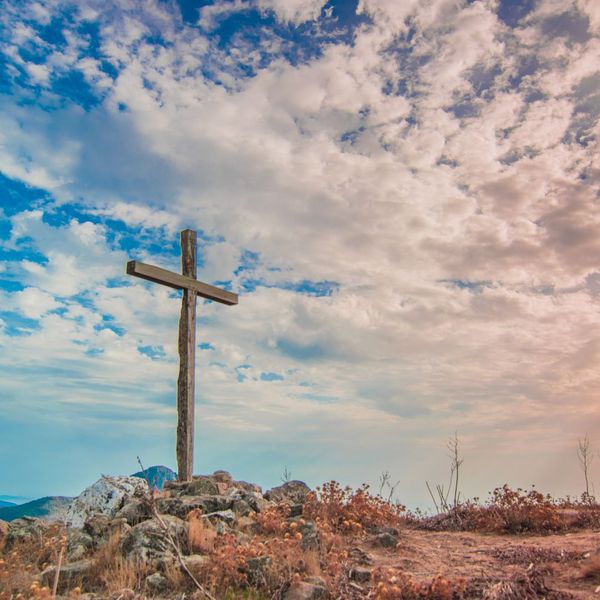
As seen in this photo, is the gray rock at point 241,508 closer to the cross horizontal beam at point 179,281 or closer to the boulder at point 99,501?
the boulder at point 99,501

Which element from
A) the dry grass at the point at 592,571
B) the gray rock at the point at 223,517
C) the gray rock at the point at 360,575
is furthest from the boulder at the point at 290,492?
the dry grass at the point at 592,571

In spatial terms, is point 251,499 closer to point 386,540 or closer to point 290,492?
point 386,540

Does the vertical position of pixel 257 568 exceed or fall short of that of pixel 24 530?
it falls short

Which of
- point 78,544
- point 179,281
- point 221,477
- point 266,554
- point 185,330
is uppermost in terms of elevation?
point 179,281

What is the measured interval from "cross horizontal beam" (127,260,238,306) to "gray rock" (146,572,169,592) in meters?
6.94

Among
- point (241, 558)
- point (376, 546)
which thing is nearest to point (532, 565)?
point (376, 546)

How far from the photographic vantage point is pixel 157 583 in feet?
22.7

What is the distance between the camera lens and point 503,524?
36.7 ft

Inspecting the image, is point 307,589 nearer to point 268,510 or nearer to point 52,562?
point 268,510

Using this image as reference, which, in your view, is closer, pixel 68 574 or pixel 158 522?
pixel 68 574

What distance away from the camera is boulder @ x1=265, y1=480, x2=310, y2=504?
1288 centimetres

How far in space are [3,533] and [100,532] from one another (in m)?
2.21

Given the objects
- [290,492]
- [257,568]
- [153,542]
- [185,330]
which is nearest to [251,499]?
[290,492]

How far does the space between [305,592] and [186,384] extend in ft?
23.6
